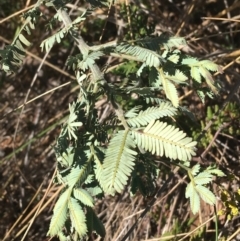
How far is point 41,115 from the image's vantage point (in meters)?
2.19

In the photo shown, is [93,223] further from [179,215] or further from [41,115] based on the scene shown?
[41,115]

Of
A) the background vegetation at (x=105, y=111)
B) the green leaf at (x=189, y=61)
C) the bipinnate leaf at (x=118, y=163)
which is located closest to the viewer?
the bipinnate leaf at (x=118, y=163)

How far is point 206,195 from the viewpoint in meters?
1.05

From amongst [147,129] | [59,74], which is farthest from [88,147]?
[59,74]

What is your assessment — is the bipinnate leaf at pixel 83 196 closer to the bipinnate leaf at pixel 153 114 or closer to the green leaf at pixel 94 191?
the green leaf at pixel 94 191

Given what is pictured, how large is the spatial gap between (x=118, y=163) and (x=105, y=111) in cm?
95

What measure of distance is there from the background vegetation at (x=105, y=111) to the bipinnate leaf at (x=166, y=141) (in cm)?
53

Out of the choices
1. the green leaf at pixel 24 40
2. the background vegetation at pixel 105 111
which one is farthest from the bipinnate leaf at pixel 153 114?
the background vegetation at pixel 105 111

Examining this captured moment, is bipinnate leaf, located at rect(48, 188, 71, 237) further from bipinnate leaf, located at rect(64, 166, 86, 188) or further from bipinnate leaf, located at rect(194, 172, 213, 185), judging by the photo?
bipinnate leaf, located at rect(194, 172, 213, 185)

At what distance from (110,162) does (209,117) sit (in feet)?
2.67

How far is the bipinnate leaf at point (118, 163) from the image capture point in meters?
0.91

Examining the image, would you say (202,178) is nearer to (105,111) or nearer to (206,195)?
(206,195)

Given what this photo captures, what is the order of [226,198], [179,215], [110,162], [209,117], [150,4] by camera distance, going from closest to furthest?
[110,162] < [226,198] < [209,117] < [179,215] < [150,4]

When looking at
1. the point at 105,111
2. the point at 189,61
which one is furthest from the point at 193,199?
the point at 105,111
